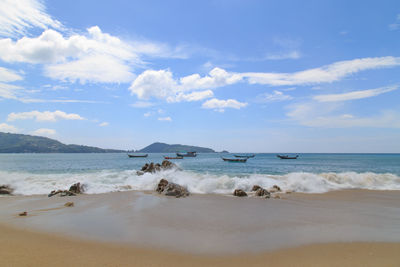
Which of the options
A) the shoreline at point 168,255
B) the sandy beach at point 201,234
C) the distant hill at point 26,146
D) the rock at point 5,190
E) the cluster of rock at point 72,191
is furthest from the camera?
the distant hill at point 26,146

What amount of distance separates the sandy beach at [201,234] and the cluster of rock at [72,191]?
2.08 metres

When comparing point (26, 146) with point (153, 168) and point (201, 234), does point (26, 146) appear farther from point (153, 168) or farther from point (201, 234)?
point (201, 234)

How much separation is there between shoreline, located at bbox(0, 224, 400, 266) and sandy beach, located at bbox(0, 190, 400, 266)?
0.06 feet

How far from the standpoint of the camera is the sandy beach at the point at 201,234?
422 centimetres

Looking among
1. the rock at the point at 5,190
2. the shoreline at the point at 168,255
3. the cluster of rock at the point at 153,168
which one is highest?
the shoreline at the point at 168,255

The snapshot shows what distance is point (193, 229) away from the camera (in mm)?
6004

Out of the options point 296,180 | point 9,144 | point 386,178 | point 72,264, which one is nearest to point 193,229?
point 72,264

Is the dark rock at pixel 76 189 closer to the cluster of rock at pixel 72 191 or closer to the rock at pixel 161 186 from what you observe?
the cluster of rock at pixel 72 191

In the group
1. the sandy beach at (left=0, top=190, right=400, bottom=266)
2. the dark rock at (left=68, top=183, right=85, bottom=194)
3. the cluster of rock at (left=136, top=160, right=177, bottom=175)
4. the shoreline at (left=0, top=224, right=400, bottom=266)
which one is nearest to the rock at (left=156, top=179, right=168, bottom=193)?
the sandy beach at (left=0, top=190, right=400, bottom=266)

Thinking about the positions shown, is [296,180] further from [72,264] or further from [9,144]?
[9,144]

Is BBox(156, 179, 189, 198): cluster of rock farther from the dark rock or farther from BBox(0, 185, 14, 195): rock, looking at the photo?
BBox(0, 185, 14, 195): rock

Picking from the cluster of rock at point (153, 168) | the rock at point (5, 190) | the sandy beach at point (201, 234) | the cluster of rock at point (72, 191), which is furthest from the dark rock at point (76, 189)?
the cluster of rock at point (153, 168)

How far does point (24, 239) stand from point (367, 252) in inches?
317

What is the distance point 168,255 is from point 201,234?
143 cm
